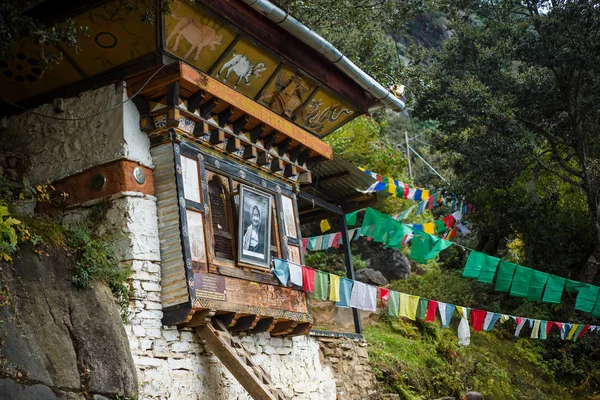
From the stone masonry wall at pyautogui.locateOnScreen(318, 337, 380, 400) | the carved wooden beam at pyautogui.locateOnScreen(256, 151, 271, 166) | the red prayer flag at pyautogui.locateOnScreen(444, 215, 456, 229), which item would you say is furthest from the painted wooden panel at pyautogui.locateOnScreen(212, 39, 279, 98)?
the red prayer flag at pyautogui.locateOnScreen(444, 215, 456, 229)

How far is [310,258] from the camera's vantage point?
2173cm

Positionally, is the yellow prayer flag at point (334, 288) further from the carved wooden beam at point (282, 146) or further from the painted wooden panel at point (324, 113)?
the painted wooden panel at point (324, 113)

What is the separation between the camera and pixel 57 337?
7.97 m

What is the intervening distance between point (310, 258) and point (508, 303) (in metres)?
6.11

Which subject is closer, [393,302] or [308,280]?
[308,280]

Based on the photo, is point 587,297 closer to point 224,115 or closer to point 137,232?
point 224,115

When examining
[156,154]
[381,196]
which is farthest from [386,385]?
[156,154]

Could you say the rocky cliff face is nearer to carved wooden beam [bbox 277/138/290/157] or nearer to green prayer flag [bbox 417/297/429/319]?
carved wooden beam [bbox 277/138/290/157]

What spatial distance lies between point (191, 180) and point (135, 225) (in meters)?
1.12

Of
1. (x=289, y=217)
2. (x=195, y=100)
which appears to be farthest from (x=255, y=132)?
(x=289, y=217)

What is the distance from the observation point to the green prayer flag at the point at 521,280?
16109 mm

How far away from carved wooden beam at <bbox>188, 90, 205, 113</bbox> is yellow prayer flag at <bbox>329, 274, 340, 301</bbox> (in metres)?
4.05

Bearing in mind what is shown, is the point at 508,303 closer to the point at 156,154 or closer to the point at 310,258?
the point at 310,258

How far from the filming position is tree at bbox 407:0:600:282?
18853 millimetres
